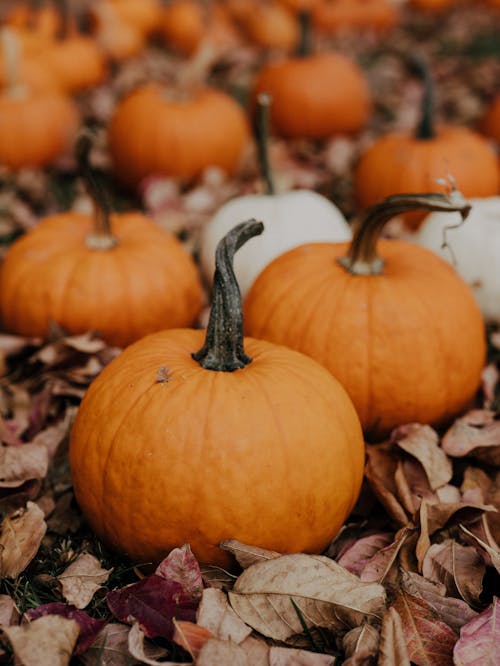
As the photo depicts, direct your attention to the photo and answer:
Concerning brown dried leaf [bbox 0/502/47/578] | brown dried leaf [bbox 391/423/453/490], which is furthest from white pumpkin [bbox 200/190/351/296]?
brown dried leaf [bbox 0/502/47/578]

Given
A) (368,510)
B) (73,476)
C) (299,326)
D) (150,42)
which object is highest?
(150,42)

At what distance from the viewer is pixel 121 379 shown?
196 centimetres

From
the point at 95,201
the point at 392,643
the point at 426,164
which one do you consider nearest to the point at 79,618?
the point at 392,643

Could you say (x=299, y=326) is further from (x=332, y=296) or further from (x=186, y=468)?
(x=186, y=468)

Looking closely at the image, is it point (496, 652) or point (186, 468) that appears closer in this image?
point (496, 652)

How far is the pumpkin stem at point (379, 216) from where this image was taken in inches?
85.5

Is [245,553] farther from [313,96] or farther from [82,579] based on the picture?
[313,96]

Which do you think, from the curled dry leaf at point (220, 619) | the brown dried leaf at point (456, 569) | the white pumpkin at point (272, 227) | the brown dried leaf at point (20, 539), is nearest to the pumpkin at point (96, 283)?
the white pumpkin at point (272, 227)

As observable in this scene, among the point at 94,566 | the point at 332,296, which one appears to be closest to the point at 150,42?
the point at 332,296

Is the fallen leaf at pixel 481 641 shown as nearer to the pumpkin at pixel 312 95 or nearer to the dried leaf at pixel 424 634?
the dried leaf at pixel 424 634

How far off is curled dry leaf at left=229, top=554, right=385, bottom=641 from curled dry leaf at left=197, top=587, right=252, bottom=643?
2 cm

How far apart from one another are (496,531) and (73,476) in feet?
3.74

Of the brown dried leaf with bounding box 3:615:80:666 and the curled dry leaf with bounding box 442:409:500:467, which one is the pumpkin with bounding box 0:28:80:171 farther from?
the brown dried leaf with bounding box 3:615:80:666

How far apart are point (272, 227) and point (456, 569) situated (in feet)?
5.43
